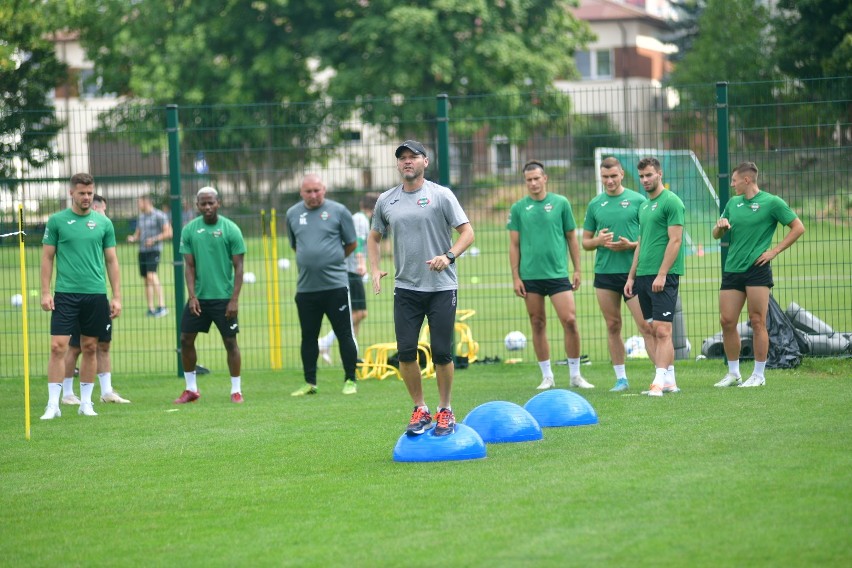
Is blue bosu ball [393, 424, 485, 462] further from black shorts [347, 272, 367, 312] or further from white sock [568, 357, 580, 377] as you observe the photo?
black shorts [347, 272, 367, 312]

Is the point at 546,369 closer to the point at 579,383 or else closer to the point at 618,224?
the point at 579,383

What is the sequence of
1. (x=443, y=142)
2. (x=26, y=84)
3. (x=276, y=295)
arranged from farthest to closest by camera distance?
(x=26, y=84)
(x=276, y=295)
(x=443, y=142)

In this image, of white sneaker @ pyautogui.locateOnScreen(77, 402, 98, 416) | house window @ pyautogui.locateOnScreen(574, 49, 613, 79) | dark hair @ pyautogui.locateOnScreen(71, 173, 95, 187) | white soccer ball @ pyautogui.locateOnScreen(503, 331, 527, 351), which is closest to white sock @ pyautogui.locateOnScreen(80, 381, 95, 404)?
white sneaker @ pyautogui.locateOnScreen(77, 402, 98, 416)

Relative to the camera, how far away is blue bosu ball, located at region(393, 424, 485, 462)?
7.82m

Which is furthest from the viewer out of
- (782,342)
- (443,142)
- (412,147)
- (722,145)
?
(443,142)

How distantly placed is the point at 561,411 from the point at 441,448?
149cm

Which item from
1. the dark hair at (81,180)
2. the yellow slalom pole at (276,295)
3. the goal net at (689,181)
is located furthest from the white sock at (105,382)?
the goal net at (689,181)

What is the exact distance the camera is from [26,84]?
41.9 metres

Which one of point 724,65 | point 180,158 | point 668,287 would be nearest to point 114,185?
point 180,158

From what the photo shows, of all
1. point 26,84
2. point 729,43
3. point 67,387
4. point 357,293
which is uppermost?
point 729,43

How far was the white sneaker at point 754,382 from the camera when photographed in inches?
424

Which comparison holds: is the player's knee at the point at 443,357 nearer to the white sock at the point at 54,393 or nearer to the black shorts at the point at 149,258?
the white sock at the point at 54,393

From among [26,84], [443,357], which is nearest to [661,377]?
[443,357]

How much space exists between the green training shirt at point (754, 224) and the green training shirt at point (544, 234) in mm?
1592
